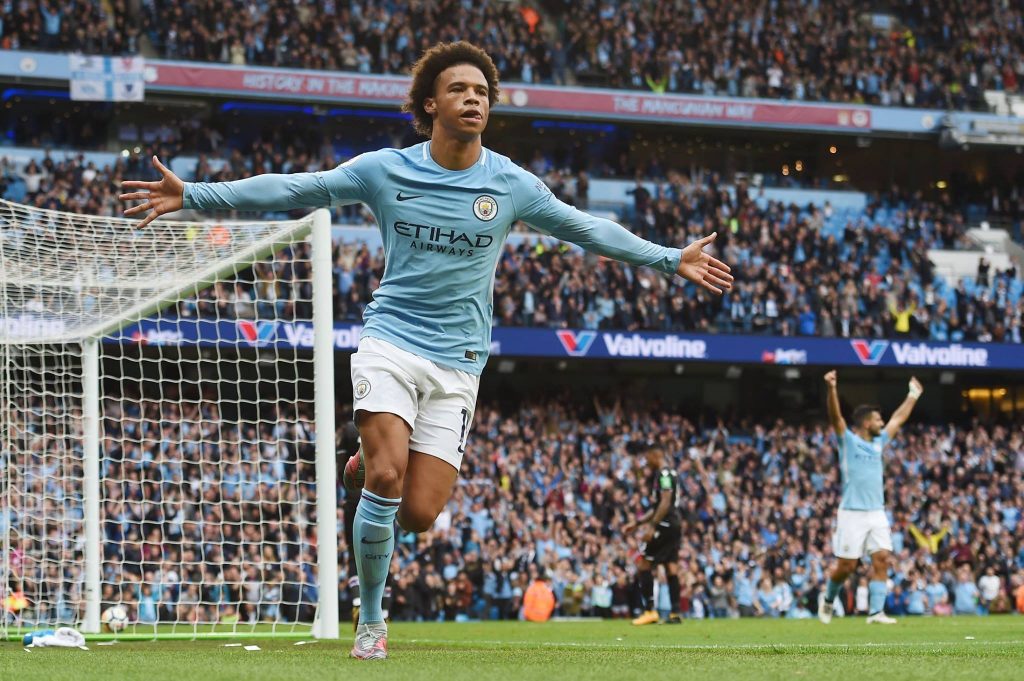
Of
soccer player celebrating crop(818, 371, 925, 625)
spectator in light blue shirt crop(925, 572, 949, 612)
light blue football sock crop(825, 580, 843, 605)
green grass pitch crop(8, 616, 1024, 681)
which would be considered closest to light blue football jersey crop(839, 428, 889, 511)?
soccer player celebrating crop(818, 371, 925, 625)

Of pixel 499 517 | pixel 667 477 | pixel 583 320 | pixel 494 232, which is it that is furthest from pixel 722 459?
pixel 494 232

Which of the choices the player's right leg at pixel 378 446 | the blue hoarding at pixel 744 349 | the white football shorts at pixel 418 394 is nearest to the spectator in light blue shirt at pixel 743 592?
the blue hoarding at pixel 744 349

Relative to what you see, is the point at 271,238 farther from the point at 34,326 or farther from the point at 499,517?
the point at 499,517

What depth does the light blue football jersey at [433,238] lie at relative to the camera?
244 inches

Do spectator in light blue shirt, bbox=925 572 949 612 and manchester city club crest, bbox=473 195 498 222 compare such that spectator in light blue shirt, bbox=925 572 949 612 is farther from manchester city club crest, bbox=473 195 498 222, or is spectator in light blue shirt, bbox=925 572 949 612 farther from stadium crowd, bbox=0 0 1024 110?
manchester city club crest, bbox=473 195 498 222

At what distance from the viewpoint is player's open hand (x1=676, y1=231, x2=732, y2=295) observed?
20.4 ft

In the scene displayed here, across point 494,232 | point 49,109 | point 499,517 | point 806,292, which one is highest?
point 49,109

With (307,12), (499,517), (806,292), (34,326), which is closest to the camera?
(34,326)

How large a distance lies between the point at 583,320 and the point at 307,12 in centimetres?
1104

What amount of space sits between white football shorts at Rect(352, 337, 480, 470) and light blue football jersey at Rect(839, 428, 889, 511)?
27.9 ft

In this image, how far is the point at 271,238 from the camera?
32.8 ft

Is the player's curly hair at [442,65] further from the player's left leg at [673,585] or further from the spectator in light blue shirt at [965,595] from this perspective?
the spectator in light blue shirt at [965,595]

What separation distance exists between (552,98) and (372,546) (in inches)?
1080

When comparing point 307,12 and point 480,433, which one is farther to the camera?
point 307,12
